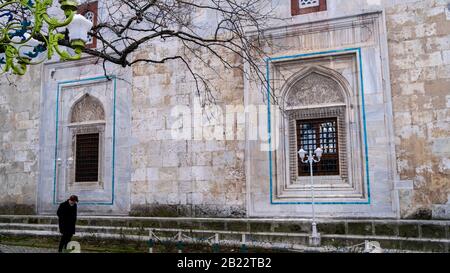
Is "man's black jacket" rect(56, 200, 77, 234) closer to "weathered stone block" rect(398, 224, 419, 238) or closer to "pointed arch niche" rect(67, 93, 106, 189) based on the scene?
"pointed arch niche" rect(67, 93, 106, 189)

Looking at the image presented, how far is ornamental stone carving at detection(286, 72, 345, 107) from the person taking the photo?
33.6ft

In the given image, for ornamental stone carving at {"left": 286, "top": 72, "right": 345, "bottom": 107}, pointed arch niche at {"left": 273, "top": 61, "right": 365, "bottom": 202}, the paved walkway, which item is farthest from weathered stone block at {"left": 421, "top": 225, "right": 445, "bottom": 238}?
the paved walkway

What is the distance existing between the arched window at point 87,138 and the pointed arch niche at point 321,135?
203 inches

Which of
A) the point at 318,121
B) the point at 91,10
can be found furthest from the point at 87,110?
the point at 318,121

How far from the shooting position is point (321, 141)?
33.5ft

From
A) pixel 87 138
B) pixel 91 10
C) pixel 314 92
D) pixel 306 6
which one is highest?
pixel 91 10

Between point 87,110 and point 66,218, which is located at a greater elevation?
point 87,110

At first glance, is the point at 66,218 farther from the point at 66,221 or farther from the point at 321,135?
the point at 321,135

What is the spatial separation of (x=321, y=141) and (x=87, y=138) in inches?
257

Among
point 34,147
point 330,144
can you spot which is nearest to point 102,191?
point 34,147

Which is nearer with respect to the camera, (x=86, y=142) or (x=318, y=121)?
(x=318, y=121)

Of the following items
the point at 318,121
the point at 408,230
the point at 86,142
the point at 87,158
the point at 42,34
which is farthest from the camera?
the point at 86,142

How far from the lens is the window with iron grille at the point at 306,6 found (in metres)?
10.4
